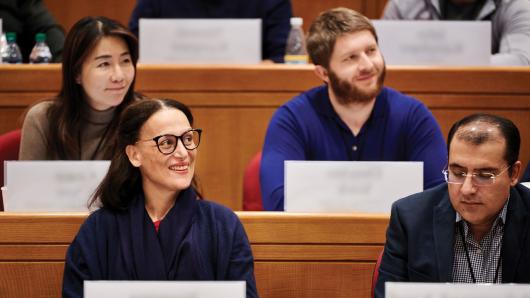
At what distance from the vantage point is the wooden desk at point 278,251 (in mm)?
A: 2635

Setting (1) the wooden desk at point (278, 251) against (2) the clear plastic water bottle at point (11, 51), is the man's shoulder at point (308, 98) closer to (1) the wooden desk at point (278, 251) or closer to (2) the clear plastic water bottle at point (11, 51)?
(1) the wooden desk at point (278, 251)

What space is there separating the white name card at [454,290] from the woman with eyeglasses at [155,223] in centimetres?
51

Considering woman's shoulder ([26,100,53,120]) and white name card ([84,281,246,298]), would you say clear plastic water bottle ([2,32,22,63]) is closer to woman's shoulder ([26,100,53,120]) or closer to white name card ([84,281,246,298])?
woman's shoulder ([26,100,53,120])

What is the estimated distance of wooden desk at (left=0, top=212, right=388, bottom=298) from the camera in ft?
8.64

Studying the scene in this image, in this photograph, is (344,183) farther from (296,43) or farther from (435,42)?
(296,43)

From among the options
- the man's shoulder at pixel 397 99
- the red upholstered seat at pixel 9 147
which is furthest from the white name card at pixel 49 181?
the man's shoulder at pixel 397 99

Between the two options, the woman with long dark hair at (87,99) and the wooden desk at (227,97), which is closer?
the woman with long dark hair at (87,99)

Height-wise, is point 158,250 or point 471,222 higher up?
point 471,222

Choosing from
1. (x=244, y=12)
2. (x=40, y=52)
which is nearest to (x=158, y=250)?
(x=40, y=52)

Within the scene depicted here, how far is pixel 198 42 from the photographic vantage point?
3.86m

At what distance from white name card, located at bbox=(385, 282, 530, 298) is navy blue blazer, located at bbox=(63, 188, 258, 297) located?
512 mm

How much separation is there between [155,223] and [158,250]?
3.8 inches

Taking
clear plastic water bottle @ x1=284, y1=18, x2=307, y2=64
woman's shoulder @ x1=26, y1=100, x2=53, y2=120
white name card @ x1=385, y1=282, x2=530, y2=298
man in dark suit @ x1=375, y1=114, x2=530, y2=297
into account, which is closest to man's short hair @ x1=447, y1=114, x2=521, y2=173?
man in dark suit @ x1=375, y1=114, x2=530, y2=297

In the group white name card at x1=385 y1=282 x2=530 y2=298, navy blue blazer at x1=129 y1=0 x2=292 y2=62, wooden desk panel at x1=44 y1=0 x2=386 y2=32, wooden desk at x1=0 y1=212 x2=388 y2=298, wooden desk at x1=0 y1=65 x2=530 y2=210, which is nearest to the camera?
white name card at x1=385 y1=282 x2=530 y2=298
